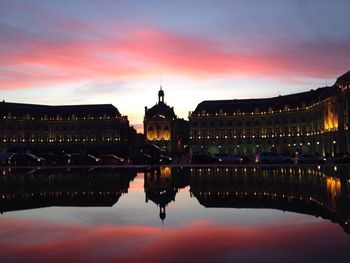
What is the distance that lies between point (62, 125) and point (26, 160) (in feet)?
312

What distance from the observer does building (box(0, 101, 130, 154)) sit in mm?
147625

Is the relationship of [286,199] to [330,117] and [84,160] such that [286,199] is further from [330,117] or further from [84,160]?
[330,117]

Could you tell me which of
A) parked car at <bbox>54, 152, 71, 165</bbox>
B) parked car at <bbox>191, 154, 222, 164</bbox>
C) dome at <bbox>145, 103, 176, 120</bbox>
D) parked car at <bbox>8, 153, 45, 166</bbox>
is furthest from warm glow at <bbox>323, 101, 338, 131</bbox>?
dome at <bbox>145, 103, 176, 120</bbox>

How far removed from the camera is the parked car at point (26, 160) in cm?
5956

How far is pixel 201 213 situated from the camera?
43.8ft

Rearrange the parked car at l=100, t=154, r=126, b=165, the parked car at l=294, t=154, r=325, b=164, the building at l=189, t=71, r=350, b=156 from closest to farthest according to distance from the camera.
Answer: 1. the parked car at l=294, t=154, r=325, b=164
2. the parked car at l=100, t=154, r=126, b=165
3. the building at l=189, t=71, r=350, b=156

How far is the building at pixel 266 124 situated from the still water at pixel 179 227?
9018 cm

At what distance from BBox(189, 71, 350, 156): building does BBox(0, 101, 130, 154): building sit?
29.7m

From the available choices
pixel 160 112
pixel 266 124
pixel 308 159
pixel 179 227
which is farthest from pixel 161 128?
pixel 179 227

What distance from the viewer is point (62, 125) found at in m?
154

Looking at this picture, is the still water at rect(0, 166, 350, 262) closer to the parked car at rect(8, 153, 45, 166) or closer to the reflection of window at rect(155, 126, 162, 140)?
the parked car at rect(8, 153, 45, 166)

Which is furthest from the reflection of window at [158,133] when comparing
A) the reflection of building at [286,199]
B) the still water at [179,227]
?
the still water at [179,227]

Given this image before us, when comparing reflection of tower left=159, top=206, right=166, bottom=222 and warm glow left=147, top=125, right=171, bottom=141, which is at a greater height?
warm glow left=147, top=125, right=171, bottom=141

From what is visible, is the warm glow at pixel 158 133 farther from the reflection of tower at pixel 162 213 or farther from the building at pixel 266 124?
the reflection of tower at pixel 162 213
